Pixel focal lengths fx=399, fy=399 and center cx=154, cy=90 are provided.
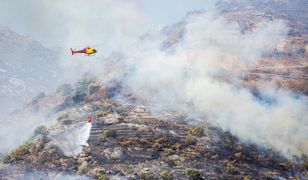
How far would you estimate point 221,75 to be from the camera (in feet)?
263

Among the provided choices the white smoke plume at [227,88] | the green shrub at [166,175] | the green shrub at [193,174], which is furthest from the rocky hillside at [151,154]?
the white smoke plume at [227,88]

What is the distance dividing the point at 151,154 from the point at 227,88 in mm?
25876

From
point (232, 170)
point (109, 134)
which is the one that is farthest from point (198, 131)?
point (109, 134)

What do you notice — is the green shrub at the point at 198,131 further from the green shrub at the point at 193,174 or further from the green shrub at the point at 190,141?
the green shrub at the point at 193,174

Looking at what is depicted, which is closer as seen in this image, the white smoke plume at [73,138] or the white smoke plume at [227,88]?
the white smoke plume at [73,138]

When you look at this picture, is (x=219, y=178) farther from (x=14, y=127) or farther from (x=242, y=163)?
(x=14, y=127)

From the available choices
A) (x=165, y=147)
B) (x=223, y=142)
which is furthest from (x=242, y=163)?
(x=165, y=147)

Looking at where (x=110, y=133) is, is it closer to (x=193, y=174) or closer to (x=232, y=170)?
(x=193, y=174)

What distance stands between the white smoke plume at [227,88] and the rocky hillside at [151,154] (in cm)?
328

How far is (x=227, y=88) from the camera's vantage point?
6888cm

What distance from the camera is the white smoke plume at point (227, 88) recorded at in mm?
55156

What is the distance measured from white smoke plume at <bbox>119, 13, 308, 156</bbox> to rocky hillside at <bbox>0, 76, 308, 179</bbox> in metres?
3.28

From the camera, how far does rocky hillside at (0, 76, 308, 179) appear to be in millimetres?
44219

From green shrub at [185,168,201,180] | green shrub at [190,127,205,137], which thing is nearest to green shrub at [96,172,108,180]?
green shrub at [185,168,201,180]
